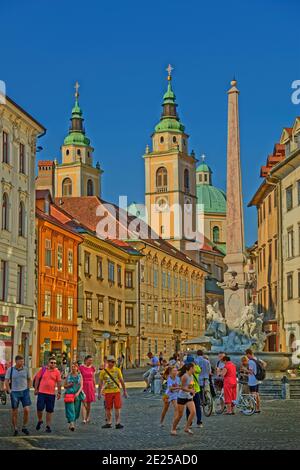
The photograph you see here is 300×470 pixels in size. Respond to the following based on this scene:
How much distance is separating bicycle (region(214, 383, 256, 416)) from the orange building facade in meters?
22.6

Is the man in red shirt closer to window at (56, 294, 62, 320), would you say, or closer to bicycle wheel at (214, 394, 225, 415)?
bicycle wheel at (214, 394, 225, 415)

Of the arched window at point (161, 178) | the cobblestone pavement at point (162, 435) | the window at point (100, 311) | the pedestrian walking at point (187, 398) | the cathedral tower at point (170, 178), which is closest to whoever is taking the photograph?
the cobblestone pavement at point (162, 435)

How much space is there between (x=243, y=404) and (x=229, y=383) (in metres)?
Result: 0.62

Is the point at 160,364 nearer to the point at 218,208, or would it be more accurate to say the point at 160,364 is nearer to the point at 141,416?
the point at 141,416

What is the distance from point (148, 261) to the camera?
70.1 meters

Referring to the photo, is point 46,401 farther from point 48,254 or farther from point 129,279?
point 129,279

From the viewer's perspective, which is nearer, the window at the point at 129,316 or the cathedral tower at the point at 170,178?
the window at the point at 129,316

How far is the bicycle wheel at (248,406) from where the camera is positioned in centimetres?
1970

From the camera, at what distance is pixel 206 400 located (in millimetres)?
19750

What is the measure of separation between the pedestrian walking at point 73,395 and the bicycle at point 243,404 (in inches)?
172

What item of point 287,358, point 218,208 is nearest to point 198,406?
point 287,358

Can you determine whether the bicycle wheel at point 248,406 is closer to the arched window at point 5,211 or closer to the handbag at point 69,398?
the handbag at point 69,398

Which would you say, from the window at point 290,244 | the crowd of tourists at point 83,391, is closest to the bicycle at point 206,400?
the crowd of tourists at point 83,391
